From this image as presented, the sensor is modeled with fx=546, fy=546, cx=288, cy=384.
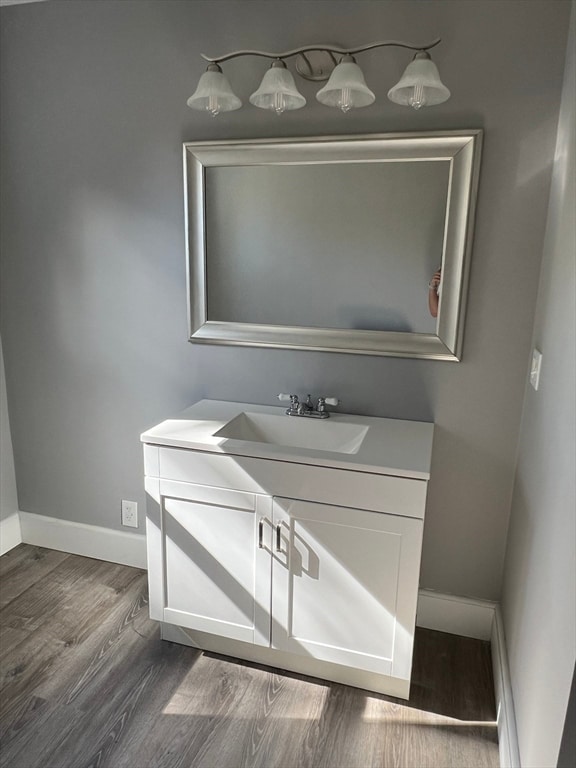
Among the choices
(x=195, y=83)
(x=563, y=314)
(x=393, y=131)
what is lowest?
(x=563, y=314)

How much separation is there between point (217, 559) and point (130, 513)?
835 mm

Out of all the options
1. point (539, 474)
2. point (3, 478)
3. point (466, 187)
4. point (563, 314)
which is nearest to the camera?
point (563, 314)

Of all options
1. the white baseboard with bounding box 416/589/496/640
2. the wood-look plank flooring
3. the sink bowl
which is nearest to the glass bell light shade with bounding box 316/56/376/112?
the sink bowl

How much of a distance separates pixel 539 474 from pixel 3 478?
246 centimetres

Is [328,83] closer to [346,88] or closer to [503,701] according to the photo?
[346,88]

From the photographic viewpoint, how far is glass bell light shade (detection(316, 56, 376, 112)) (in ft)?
5.61

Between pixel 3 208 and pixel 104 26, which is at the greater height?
pixel 104 26

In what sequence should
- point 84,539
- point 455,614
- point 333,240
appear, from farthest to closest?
point 84,539, point 455,614, point 333,240

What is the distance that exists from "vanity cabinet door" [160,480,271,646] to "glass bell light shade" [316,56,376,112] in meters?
1.34

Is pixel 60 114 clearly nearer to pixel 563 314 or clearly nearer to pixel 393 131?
pixel 393 131

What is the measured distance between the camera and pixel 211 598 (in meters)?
2.00

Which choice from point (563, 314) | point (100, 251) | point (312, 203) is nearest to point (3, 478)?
point (100, 251)

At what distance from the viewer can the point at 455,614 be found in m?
2.23

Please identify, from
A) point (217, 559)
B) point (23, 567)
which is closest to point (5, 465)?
point (23, 567)
